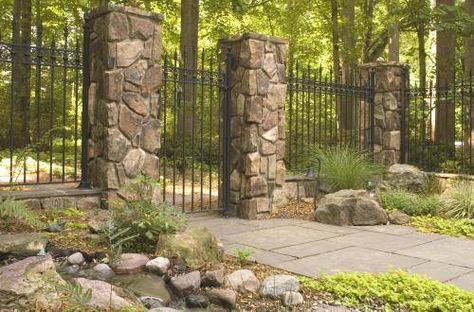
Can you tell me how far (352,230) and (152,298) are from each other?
3.51 meters

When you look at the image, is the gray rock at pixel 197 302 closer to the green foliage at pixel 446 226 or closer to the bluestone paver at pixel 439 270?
the bluestone paver at pixel 439 270

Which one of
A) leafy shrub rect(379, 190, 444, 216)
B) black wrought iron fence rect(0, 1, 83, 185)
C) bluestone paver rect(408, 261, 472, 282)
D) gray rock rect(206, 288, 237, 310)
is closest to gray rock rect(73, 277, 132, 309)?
gray rock rect(206, 288, 237, 310)

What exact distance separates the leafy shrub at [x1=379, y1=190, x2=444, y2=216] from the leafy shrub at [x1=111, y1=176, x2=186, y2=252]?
4025mm

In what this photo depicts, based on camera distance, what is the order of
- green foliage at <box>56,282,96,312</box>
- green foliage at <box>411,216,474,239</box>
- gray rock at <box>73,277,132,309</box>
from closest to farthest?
green foliage at <box>56,282,96,312</box> → gray rock at <box>73,277,132,309</box> → green foliage at <box>411,216,474,239</box>

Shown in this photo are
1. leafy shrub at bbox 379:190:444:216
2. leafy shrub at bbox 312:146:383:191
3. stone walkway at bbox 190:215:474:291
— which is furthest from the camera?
leafy shrub at bbox 312:146:383:191

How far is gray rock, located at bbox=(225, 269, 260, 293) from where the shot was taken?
12.5 ft

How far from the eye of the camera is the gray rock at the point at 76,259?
385 cm

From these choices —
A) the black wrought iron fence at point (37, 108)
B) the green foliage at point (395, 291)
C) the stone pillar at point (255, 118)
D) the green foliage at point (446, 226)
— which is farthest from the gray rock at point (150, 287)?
the green foliage at point (446, 226)

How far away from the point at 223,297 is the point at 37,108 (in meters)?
3.69

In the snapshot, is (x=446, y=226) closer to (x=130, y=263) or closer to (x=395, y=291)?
(x=395, y=291)

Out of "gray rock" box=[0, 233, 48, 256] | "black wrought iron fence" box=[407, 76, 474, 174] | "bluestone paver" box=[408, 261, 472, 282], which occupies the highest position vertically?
"black wrought iron fence" box=[407, 76, 474, 174]

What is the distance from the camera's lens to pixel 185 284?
12.0 feet

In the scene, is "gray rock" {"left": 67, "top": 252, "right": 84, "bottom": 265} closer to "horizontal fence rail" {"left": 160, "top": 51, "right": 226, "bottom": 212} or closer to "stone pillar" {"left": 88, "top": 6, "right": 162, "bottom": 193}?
"stone pillar" {"left": 88, "top": 6, "right": 162, "bottom": 193}

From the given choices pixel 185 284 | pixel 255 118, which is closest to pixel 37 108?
pixel 255 118
